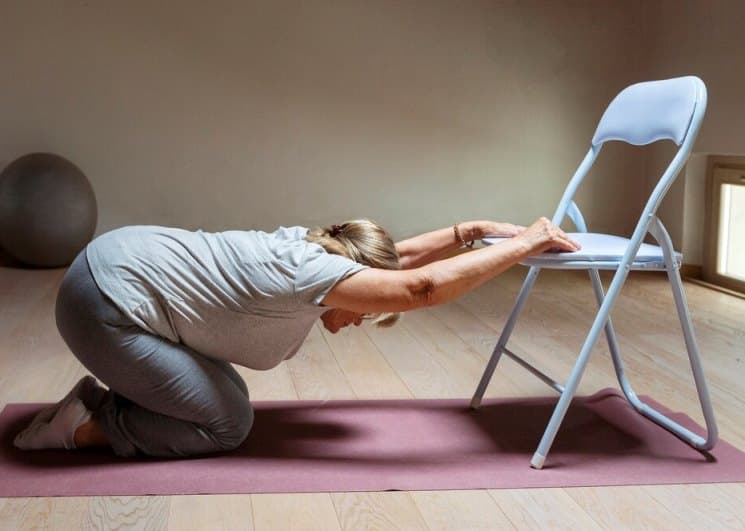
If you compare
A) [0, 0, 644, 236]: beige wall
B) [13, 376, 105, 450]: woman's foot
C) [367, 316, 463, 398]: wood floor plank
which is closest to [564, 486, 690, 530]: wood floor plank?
[367, 316, 463, 398]: wood floor plank

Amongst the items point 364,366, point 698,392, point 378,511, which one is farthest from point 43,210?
point 698,392

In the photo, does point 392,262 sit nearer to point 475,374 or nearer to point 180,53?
point 475,374

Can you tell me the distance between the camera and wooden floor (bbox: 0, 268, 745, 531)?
6.61 feet

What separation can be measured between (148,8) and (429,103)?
172cm

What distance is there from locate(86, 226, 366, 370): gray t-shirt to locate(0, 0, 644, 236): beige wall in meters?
3.48

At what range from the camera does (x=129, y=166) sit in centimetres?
567

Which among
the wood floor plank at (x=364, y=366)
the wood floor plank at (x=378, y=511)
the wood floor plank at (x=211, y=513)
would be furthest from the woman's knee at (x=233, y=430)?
the wood floor plank at (x=364, y=366)

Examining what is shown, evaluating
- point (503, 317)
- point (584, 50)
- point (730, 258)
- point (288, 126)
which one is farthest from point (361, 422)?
point (584, 50)

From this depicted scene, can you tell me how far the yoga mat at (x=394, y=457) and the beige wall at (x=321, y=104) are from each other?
124 inches

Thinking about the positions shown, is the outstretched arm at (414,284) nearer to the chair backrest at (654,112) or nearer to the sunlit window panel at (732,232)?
the chair backrest at (654,112)

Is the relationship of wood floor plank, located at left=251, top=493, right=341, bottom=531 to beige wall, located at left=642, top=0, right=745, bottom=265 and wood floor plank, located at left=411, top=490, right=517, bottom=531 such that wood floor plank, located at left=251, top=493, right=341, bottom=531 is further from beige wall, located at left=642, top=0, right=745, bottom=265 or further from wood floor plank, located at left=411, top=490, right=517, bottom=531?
beige wall, located at left=642, top=0, right=745, bottom=265

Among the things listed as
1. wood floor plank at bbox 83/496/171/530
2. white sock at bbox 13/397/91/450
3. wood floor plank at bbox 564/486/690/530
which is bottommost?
wood floor plank at bbox 564/486/690/530

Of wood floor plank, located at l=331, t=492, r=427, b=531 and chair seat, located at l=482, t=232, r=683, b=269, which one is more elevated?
chair seat, located at l=482, t=232, r=683, b=269

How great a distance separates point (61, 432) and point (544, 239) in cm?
124
